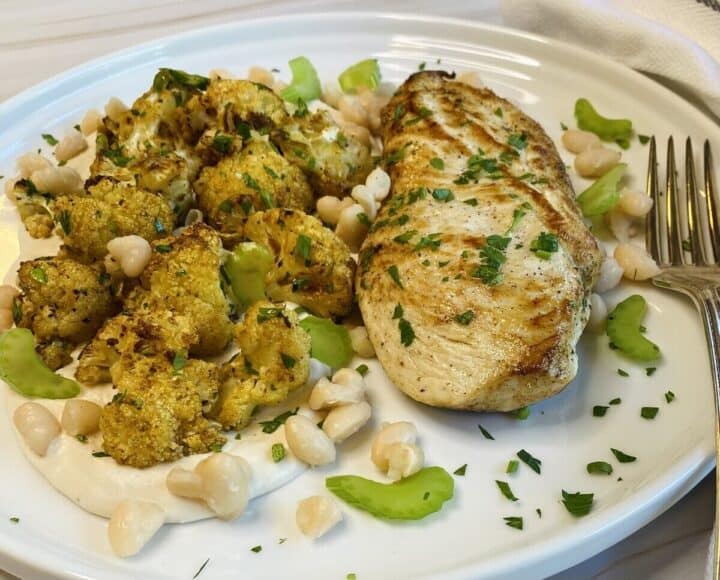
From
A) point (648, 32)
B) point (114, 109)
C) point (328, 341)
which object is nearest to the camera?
point (328, 341)

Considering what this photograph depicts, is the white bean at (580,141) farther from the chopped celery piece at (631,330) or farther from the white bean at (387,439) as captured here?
the white bean at (387,439)

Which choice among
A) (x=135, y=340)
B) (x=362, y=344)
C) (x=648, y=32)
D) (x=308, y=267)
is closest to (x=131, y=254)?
(x=135, y=340)

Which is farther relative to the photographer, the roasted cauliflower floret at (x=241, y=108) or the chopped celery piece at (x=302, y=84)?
the chopped celery piece at (x=302, y=84)

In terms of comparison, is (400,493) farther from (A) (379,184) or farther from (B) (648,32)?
(B) (648,32)

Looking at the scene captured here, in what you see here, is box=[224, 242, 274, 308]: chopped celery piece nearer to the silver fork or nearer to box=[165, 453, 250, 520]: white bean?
box=[165, 453, 250, 520]: white bean

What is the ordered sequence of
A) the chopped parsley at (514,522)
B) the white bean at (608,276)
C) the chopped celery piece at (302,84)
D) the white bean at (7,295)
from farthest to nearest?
the chopped celery piece at (302,84) → the white bean at (608,276) → the white bean at (7,295) → the chopped parsley at (514,522)

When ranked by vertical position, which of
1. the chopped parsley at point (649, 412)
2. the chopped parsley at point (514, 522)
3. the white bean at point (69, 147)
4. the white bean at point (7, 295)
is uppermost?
the white bean at point (69, 147)

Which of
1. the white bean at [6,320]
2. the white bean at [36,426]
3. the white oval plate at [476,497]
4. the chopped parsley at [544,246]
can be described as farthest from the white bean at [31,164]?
the chopped parsley at [544,246]
